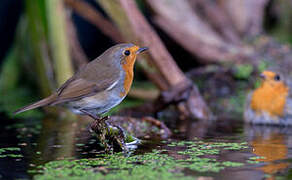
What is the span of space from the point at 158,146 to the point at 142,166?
2.69 feet

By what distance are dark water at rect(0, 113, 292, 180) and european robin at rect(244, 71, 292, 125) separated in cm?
20

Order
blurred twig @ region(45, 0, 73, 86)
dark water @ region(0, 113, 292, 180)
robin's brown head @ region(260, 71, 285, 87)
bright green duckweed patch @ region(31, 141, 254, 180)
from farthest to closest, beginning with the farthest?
blurred twig @ region(45, 0, 73, 86), robin's brown head @ region(260, 71, 285, 87), dark water @ region(0, 113, 292, 180), bright green duckweed patch @ region(31, 141, 254, 180)

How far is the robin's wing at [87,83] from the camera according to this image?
3.52 meters

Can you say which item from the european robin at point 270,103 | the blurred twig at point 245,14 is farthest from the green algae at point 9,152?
the blurred twig at point 245,14

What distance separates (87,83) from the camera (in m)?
3.60

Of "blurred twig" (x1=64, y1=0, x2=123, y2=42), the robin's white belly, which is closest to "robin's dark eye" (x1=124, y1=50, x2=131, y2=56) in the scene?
the robin's white belly

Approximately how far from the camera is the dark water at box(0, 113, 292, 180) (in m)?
2.96

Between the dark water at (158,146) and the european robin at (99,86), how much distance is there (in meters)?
0.38

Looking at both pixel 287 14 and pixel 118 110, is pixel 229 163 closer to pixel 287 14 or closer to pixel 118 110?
pixel 118 110

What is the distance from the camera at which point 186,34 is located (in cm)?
707

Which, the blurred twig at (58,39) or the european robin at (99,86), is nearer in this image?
the european robin at (99,86)

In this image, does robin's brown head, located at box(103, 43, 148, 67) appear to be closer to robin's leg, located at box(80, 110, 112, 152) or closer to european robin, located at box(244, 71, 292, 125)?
robin's leg, located at box(80, 110, 112, 152)

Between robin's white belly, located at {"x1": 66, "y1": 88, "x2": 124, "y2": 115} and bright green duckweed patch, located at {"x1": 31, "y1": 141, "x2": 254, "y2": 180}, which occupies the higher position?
robin's white belly, located at {"x1": 66, "y1": 88, "x2": 124, "y2": 115}

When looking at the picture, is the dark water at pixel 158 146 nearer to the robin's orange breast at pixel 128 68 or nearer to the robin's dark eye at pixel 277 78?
the robin's orange breast at pixel 128 68
